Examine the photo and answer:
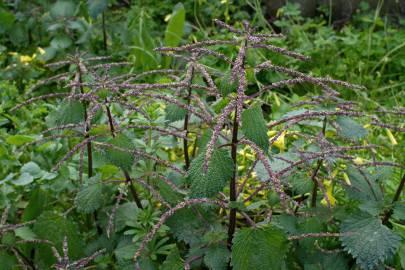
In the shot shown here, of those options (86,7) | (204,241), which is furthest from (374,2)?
(204,241)

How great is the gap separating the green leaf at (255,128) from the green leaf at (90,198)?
0.63 meters

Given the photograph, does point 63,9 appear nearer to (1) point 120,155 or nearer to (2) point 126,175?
(2) point 126,175

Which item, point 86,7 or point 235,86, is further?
point 86,7

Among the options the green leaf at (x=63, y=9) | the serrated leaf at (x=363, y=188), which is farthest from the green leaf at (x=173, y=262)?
the green leaf at (x=63, y=9)

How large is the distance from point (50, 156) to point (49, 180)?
243 mm

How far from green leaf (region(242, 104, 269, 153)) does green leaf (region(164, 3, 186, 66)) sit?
251cm

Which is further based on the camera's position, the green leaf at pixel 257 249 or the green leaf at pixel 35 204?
the green leaf at pixel 35 204

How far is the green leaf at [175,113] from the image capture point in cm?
175

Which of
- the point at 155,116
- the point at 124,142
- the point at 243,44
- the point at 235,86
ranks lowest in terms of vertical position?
the point at 155,116

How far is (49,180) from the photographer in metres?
2.22

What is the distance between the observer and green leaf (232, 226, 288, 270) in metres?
1.46

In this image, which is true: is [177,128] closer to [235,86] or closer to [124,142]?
[124,142]

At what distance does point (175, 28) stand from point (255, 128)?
263 cm

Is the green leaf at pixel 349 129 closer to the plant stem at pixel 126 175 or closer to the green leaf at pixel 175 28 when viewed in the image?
the plant stem at pixel 126 175
